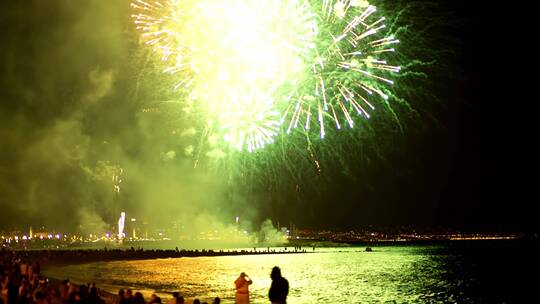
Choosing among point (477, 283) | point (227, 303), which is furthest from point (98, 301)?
point (477, 283)

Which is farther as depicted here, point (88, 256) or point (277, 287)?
point (88, 256)

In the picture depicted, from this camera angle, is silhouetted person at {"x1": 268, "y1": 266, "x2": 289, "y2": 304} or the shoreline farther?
the shoreline

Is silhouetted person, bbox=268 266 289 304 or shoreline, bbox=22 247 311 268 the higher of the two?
silhouetted person, bbox=268 266 289 304

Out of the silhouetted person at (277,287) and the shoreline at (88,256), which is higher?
the silhouetted person at (277,287)

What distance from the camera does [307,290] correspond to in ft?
116

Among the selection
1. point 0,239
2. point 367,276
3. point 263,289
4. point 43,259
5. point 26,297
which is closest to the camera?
point 26,297

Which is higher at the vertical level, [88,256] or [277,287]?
[277,287]

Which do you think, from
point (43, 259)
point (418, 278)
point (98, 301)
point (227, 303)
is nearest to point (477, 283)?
point (418, 278)

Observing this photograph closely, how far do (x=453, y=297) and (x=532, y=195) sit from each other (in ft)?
599

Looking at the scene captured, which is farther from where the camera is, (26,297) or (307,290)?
(307,290)

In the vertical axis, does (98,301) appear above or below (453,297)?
above

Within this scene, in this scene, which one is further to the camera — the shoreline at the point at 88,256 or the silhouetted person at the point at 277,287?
the shoreline at the point at 88,256

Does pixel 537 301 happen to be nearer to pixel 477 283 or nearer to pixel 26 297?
pixel 477 283

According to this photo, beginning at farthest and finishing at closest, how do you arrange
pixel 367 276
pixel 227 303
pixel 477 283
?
pixel 367 276, pixel 477 283, pixel 227 303
